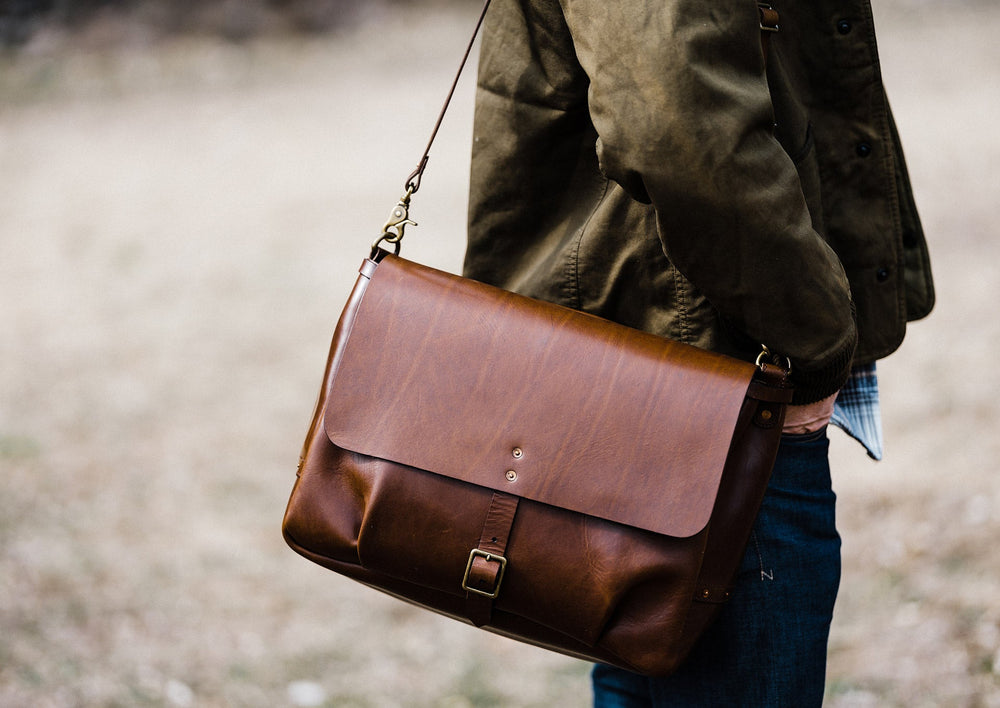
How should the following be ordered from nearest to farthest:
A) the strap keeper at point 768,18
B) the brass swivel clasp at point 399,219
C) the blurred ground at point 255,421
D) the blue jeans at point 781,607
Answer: the strap keeper at point 768,18, the blue jeans at point 781,607, the brass swivel clasp at point 399,219, the blurred ground at point 255,421

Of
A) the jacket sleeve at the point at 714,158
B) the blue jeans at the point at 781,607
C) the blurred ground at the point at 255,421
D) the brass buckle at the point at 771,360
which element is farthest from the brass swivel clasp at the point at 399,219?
the blurred ground at the point at 255,421

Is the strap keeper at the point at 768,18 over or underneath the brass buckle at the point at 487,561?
over

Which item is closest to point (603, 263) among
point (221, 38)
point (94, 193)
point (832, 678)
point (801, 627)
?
point (801, 627)

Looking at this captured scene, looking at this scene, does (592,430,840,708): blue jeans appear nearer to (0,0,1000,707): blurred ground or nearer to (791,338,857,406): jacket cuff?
(791,338,857,406): jacket cuff

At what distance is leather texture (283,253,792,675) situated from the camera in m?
1.30

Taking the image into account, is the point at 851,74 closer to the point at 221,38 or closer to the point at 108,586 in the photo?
the point at 108,586

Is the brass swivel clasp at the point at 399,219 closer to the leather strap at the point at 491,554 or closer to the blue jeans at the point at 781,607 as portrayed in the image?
the leather strap at the point at 491,554

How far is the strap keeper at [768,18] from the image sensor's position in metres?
1.26

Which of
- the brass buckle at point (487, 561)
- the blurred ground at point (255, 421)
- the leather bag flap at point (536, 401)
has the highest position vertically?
the leather bag flap at point (536, 401)

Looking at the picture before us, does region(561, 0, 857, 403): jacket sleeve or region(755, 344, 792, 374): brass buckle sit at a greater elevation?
region(561, 0, 857, 403): jacket sleeve

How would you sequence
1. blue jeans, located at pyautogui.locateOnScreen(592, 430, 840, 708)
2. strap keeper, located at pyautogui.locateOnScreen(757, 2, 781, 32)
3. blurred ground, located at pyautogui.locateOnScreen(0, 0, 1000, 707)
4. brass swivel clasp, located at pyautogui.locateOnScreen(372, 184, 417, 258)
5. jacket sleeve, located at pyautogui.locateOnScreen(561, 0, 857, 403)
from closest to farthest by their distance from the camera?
jacket sleeve, located at pyautogui.locateOnScreen(561, 0, 857, 403)
strap keeper, located at pyautogui.locateOnScreen(757, 2, 781, 32)
blue jeans, located at pyautogui.locateOnScreen(592, 430, 840, 708)
brass swivel clasp, located at pyautogui.locateOnScreen(372, 184, 417, 258)
blurred ground, located at pyautogui.locateOnScreen(0, 0, 1000, 707)

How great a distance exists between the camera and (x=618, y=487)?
1.32m

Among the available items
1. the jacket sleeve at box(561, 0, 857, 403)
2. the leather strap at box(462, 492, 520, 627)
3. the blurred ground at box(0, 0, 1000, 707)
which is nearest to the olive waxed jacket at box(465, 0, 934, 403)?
the jacket sleeve at box(561, 0, 857, 403)

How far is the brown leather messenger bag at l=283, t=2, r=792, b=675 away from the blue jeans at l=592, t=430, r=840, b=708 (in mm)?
66
